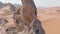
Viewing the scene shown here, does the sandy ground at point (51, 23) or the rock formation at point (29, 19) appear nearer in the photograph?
the rock formation at point (29, 19)

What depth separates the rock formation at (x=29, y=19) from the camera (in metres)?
1.75

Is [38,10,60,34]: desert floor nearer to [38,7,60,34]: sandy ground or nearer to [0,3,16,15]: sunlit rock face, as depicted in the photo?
[38,7,60,34]: sandy ground

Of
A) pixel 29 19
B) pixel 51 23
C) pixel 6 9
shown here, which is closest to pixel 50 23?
pixel 51 23

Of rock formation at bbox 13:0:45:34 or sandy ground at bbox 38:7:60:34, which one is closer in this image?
rock formation at bbox 13:0:45:34

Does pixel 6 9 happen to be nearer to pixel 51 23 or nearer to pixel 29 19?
pixel 51 23

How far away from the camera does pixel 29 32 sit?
176 centimetres

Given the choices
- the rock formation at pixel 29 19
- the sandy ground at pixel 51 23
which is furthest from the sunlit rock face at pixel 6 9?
the rock formation at pixel 29 19

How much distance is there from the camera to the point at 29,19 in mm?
1846

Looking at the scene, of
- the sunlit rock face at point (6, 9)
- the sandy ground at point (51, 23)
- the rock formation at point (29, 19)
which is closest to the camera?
the rock formation at point (29, 19)

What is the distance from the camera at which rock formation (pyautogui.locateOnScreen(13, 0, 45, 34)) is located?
175 cm

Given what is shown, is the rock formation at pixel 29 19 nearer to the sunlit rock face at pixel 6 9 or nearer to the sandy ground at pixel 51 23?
the sandy ground at pixel 51 23

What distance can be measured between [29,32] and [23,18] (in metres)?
0.20

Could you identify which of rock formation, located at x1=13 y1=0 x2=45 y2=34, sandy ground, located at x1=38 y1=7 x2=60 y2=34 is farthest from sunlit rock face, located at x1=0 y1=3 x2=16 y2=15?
rock formation, located at x1=13 y1=0 x2=45 y2=34

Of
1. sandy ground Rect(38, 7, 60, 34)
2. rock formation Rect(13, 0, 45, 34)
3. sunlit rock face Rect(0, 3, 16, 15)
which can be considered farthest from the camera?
sunlit rock face Rect(0, 3, 16, 15)
